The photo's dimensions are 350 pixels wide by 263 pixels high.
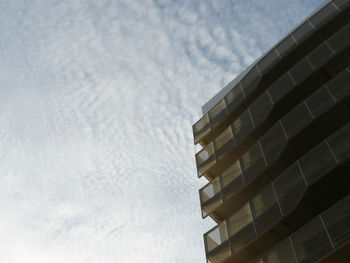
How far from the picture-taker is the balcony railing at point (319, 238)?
12293mm

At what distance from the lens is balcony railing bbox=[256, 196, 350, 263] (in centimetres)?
1229

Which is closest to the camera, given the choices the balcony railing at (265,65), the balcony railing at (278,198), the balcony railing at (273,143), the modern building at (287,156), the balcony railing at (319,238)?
the balcony railing at (319,238)

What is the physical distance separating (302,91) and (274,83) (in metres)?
1.64

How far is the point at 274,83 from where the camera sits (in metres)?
20.3

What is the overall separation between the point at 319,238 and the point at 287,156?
4884 mm

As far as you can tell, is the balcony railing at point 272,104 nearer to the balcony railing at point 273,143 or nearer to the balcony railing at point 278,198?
the balcony railing at point 273,143

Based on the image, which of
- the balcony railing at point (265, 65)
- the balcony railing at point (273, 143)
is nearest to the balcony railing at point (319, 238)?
the balcony railing at point (273, 143)

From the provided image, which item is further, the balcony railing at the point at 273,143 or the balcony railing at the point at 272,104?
the balcony railing at the point at 272,104

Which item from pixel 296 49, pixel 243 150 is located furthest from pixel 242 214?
pixel 296 49

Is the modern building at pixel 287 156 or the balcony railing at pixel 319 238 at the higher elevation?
the modern building at pixel 287 156

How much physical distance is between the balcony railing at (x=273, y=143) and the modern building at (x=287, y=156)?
5 cm

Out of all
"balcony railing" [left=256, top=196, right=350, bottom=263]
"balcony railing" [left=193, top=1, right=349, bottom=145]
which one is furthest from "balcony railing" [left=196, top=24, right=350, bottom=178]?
"balcony railing" [left=256, top=196, right=350, bottom=263]

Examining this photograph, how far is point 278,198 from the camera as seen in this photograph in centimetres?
1551

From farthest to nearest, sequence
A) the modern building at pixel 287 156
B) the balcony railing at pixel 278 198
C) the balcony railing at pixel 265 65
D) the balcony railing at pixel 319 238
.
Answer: the balcony railing at pixel 265 65, the balcony railing at pixel 278 198, the modern building at pixel 287 156, the balcony railing at pixel 319 238
